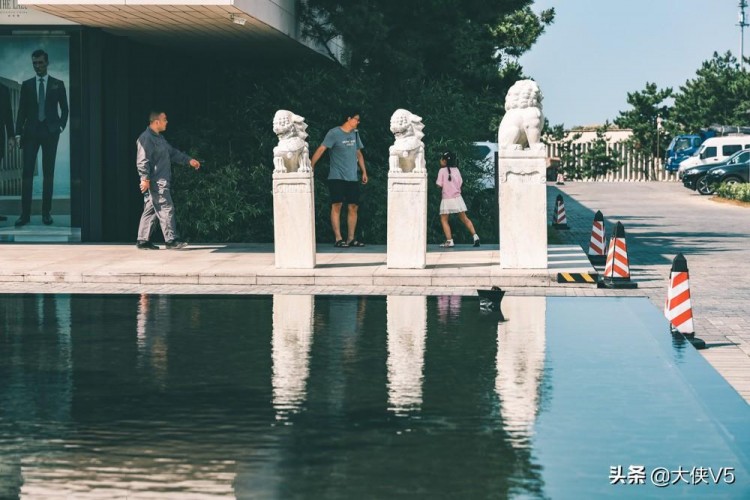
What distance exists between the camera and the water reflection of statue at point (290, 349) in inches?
365

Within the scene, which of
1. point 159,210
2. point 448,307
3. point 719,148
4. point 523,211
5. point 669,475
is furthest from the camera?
point 719,148

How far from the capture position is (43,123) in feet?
74.7

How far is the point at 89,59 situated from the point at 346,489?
55.6 ft

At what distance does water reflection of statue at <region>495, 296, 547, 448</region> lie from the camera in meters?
8.44

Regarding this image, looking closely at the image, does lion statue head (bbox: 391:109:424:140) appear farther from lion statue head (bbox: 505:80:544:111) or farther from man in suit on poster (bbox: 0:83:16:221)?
man in suit on poster (bbox: 0:83:16:221)

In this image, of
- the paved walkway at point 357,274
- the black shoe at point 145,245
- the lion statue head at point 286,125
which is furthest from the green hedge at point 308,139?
the lion statue head at point 286,125

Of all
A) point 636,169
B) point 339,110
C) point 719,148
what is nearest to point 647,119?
point 636,169

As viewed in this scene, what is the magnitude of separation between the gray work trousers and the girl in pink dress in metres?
4.28

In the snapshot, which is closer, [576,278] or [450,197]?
[576,278]

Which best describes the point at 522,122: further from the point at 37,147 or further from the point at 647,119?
the point at 647,119

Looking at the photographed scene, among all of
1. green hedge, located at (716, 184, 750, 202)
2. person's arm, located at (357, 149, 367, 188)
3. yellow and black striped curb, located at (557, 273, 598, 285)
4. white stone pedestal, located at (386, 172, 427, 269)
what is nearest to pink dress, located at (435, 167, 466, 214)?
person's arm, located at (357, 149, 367, 188)

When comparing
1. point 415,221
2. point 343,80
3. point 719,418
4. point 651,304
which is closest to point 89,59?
point 343,80

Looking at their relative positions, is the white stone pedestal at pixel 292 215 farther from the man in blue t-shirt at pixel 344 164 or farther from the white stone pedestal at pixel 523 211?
the man in blue t-shirt at pixel 344 164

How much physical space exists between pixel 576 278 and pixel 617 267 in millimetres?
551
